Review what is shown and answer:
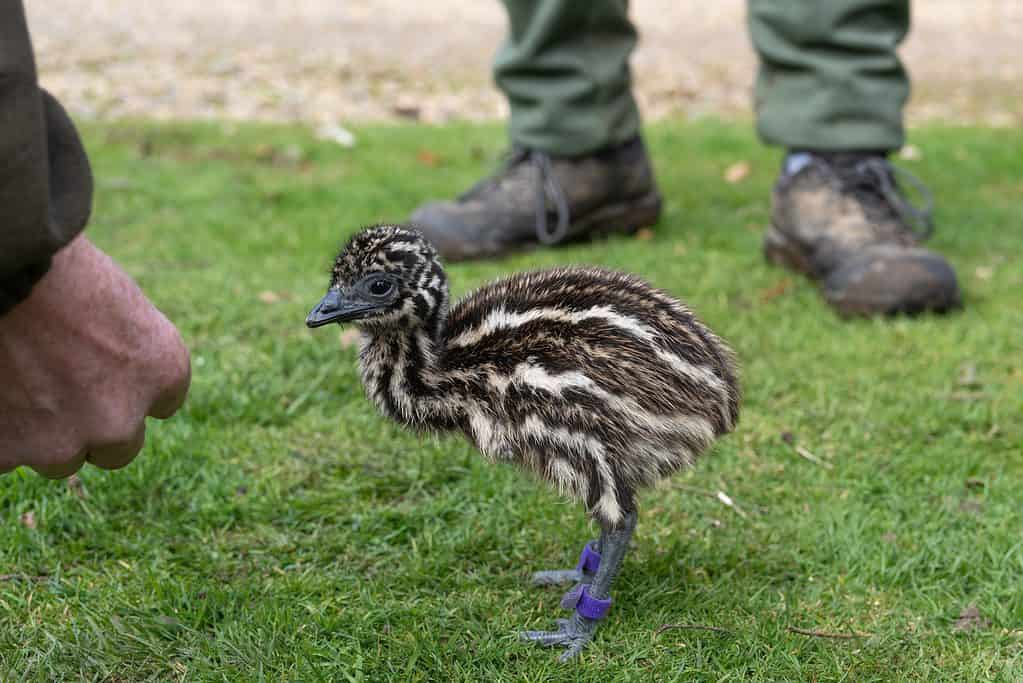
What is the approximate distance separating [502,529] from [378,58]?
36.5ft

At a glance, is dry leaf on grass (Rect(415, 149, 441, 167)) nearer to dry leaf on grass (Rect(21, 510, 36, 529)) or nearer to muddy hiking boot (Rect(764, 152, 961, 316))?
muddy hiking boot (Rect(764, 152, 961, 316))

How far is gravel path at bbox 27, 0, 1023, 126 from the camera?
38.3ft

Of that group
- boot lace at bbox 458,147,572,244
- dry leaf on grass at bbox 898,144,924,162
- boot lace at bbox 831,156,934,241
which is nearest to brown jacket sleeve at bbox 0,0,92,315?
boot lace at bbox 458,147,572,244

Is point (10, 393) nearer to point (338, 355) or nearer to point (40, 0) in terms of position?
point (338, 355)

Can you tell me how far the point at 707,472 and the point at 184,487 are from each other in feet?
6.11

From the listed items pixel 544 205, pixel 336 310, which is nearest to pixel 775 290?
pixel 544 205

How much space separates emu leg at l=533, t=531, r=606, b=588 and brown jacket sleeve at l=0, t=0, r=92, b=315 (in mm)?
1904

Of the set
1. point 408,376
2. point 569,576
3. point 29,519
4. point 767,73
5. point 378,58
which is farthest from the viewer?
point 378,58

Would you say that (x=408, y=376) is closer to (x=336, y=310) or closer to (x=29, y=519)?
(x=336, y=310)

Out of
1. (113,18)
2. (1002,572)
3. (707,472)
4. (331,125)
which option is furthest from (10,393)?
(113,18)

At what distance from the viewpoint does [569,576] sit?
3469 millimetres

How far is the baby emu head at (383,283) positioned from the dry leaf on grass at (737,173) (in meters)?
5.28

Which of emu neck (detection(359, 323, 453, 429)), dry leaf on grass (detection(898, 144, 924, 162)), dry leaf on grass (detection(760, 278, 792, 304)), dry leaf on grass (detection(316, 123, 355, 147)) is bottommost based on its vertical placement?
dry leaf on grass (detection(898, 144, 924, 162))

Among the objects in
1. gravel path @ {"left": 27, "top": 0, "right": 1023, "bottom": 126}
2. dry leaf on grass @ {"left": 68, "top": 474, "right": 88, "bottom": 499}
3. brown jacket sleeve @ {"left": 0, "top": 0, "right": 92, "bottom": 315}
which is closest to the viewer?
brown jacket sleeve @ {"left": 0, "top": 0, "right": 92, "bottom": 315}
